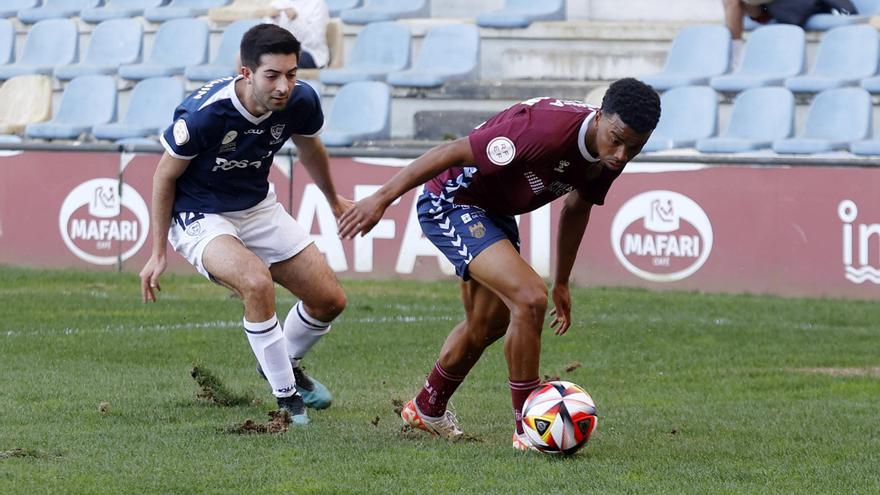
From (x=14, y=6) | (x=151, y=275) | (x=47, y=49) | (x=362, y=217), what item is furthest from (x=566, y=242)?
(x=14, y=6)

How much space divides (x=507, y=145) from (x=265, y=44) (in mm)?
1400

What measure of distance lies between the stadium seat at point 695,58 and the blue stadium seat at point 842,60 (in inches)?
37.8

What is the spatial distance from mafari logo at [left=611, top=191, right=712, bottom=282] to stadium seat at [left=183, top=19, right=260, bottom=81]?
599cm

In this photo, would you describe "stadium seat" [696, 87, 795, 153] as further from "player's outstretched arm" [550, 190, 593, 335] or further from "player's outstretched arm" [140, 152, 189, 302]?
"player's outstretched arm" [140, 152, 189, 302]

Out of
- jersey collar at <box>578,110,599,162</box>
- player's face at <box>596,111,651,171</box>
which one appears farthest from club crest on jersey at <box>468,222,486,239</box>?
player's face at <box>596,111,651,171</box>

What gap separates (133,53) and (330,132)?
4534 millimetres

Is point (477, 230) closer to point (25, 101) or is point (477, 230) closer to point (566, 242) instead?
point (566, 242)

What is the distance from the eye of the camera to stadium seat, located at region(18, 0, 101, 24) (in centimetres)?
2119

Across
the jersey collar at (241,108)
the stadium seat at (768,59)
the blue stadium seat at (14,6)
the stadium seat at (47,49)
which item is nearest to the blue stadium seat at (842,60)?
the stadium seat at (768,59)

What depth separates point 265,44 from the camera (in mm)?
7035

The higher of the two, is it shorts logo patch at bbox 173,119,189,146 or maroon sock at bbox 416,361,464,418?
shorts logo patch at bbox 173,119,189,146

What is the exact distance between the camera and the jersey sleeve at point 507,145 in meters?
6.36

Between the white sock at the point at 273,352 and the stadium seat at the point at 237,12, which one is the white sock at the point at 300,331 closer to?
the white sock at the point at 273,352

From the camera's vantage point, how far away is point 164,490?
226 inches
